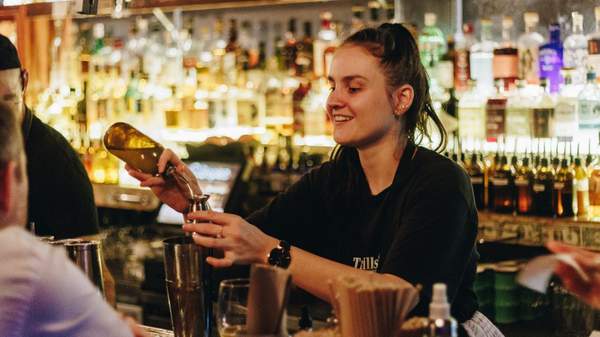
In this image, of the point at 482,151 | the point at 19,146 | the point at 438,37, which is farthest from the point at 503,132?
Answer: the point at 19,146

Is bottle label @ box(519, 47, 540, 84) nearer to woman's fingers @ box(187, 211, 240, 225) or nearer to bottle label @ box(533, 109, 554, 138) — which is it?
bottle label @ box(533, 109, 554, 138)

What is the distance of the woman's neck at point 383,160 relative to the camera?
2.40m

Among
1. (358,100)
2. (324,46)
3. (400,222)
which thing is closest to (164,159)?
(358,100)

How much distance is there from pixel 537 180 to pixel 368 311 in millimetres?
2486

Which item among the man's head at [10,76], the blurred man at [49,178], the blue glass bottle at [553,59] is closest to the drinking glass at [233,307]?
the blurred man at [49,178]

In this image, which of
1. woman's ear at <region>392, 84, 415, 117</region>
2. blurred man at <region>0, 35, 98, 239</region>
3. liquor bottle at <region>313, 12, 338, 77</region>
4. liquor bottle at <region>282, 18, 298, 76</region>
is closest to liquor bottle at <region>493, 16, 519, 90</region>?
liquor bottle at <region>313, 12, 338, 77</region>

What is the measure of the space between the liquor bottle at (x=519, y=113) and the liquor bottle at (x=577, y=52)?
21 cm

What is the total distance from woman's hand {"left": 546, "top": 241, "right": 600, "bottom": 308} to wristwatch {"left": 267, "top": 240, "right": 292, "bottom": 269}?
66 centimetres

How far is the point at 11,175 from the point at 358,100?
1.13m

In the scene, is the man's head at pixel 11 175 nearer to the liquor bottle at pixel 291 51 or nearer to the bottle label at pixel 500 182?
the bottle label at pixel 500 182

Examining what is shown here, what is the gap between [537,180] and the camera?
12.9ft

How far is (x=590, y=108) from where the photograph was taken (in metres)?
3.79

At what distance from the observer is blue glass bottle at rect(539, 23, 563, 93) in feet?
12.8

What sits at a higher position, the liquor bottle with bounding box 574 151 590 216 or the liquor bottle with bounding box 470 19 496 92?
the liquor bottle with bounding box 470 19 496 92
